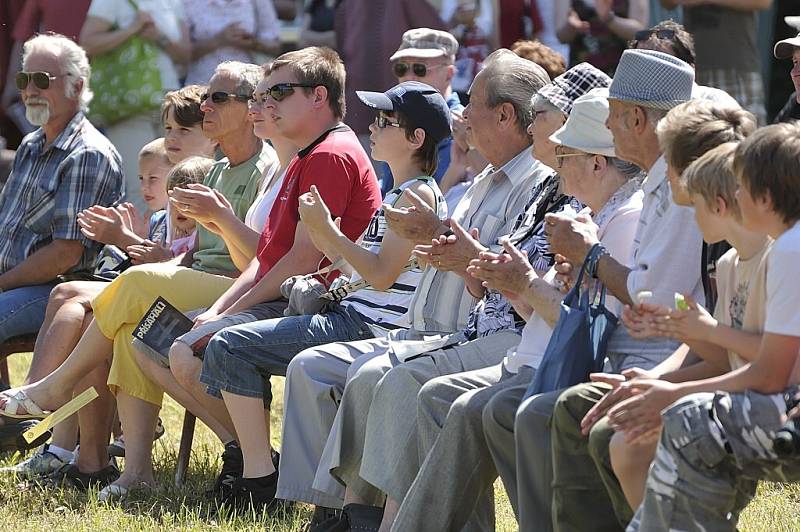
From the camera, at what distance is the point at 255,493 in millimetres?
5117

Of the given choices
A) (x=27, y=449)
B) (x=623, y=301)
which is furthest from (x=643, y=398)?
(x=27, y=449)

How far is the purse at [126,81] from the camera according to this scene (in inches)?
349

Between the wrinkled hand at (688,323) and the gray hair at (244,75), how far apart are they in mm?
3151

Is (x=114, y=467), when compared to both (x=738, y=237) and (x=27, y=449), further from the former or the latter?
(x=738, y=237)

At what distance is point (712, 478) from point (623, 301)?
0.73 metres

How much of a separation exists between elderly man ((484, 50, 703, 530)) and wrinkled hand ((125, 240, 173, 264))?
8.70 feet

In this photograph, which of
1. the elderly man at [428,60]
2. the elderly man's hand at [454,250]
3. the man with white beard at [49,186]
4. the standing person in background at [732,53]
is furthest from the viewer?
the standing person in background at [732,53]

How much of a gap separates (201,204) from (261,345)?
0.73 metres

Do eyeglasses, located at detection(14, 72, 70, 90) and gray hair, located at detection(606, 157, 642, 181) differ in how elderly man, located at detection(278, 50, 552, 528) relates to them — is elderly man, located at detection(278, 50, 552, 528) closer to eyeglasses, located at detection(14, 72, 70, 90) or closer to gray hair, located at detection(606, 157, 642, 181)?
gray hair, located at detection(606, 157, 642, 181)

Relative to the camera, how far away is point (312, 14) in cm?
901

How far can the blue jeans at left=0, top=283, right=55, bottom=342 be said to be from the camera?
6.35 metres

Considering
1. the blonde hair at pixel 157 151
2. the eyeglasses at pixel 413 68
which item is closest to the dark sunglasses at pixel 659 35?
the eyeglasses at pixel 413 68

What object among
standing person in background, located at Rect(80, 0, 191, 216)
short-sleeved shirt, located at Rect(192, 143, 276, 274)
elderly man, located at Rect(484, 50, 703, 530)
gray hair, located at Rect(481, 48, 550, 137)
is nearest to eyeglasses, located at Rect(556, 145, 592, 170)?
elderly man, located at Rect(484, 50, 703, 530)

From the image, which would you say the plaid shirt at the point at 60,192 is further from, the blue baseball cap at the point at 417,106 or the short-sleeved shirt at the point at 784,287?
the short-sleeved shirt at the point at 784,287
